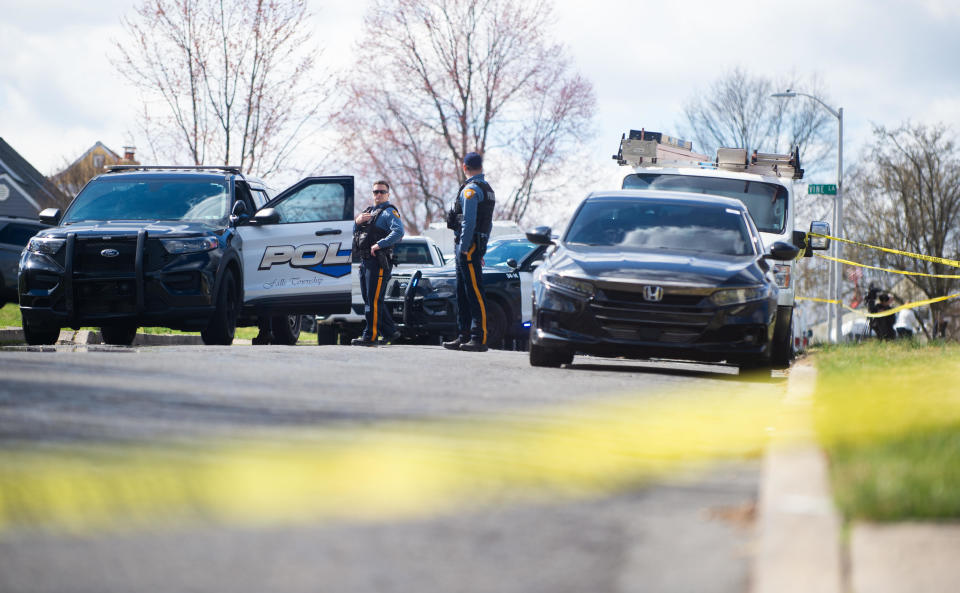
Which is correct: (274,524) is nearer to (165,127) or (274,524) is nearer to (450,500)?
(450,500)

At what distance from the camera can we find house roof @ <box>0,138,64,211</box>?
5678cm

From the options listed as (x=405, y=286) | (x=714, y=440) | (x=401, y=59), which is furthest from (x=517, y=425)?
(x=401, y=59)

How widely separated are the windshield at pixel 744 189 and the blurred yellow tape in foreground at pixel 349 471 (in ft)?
30.8

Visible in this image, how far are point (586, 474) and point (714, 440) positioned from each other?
4.65ft

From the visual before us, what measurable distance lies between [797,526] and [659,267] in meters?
6.97

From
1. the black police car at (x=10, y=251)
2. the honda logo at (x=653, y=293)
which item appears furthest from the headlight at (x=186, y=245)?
the black police car at (x=10, y=251)

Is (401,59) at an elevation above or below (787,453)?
above

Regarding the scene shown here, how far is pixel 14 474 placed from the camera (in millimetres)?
4773

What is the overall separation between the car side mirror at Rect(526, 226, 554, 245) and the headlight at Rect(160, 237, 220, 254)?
3.69m

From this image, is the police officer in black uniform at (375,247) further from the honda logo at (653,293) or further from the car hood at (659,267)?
the honda logo at (653,293)

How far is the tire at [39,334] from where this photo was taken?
13.7 metres

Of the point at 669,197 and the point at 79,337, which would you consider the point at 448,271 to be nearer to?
the point at 669,197

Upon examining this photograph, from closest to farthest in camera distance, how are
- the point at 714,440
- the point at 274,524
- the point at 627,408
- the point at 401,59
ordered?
the point at 274,524 → the point at 714,440 → the point at 627,408 → the point at 401,59

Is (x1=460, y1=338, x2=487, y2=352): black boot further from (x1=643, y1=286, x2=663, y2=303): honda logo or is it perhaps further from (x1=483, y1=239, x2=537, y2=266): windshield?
(x1=483, y1=239, x2=537, y2=266): windshield
